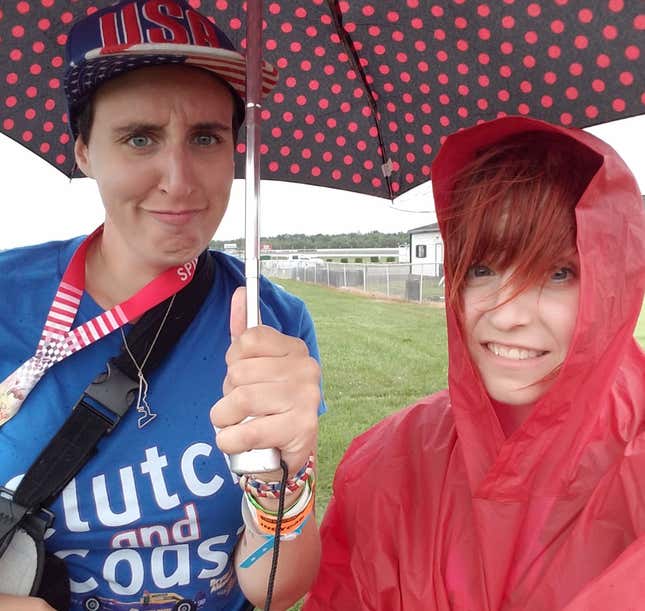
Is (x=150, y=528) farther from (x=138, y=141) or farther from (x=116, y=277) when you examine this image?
(x=138, y=141)

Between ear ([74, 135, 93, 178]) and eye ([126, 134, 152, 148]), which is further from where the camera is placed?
ear ([74, 135, 93, 178])

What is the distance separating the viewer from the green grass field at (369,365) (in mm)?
5844

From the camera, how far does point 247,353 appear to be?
3.26 ft

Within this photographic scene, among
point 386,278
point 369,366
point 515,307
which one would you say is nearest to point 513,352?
point 515,307

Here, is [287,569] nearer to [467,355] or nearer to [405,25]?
[467,355]

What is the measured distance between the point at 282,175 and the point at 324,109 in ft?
0.87

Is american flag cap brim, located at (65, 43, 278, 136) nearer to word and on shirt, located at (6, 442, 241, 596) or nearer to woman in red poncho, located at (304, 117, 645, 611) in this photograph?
woman in red poncho, located at (304, 117, 645, 611)

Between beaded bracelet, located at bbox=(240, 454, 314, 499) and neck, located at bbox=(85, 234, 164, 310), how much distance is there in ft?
1.98

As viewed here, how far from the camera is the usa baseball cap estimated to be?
1.24m

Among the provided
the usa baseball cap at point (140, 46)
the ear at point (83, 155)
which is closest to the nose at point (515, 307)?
the usa baseball cap at point (140, 46)

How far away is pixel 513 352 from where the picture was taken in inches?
54.6

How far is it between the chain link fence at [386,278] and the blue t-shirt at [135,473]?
1504cm

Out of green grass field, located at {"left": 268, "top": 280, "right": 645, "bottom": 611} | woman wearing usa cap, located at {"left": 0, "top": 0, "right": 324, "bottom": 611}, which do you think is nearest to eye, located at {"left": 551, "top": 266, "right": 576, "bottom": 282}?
woman wearing usa cap, located at {"left": 0, "top": 0, "right": 324, "bottom": 611}

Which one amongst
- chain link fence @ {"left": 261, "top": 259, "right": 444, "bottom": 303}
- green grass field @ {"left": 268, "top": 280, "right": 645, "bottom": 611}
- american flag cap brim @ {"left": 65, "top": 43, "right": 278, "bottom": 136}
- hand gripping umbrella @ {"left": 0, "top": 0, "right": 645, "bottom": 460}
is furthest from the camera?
chain link fence @ {"left": 261, "top": 259, "right": 444, "bottom": 303}
